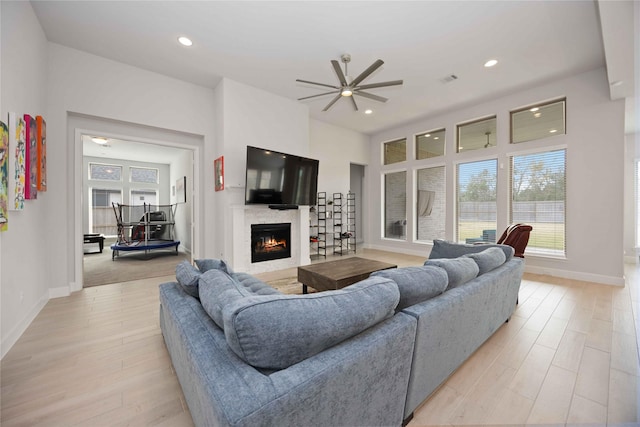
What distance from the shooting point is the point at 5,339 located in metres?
2.07

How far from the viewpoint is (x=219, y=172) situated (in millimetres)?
4348

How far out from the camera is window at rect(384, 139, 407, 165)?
6.82m

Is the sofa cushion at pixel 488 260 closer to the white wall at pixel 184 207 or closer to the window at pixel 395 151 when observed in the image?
the window at pixel 395 151

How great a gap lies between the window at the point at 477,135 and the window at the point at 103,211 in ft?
34.6

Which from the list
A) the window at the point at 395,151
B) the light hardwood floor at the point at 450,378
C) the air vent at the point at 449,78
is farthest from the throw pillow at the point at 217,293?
the window at the point at 395,151

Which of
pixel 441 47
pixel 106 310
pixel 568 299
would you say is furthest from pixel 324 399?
pixel 441 47

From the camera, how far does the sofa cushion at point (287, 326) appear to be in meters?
0.87

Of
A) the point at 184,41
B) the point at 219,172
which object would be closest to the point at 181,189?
the point at 219,172

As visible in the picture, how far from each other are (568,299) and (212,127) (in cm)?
595

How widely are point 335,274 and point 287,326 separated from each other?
2.09 metres

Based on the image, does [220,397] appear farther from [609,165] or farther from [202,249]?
[609,165]

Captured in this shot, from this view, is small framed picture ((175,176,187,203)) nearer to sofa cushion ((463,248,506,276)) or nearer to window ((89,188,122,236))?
window ((89,188,122,236))

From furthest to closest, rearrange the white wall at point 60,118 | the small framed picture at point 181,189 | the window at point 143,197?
the window at point 143,197, the small framed picture at point 181,189, the white wall at point 60,118

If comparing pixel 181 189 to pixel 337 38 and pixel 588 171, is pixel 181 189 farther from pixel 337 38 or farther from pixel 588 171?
pixel 588 171
